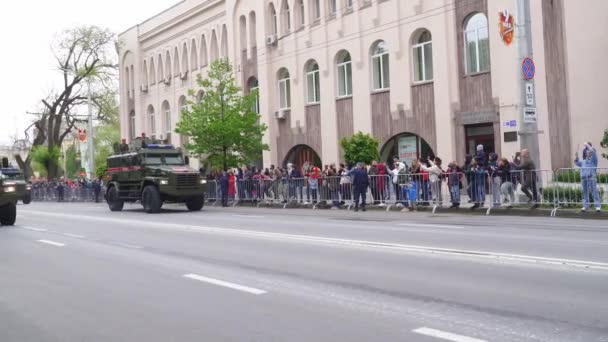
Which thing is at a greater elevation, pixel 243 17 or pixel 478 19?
pixel 243 17

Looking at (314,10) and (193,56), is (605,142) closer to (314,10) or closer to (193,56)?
(314,10)

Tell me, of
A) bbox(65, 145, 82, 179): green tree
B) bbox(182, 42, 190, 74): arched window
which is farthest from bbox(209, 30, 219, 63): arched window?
bbox(65, 145, 82, 179): green tree

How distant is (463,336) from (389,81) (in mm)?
25199

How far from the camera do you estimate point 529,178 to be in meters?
17.8

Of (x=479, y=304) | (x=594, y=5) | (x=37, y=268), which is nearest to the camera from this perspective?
(x=479, y=304)

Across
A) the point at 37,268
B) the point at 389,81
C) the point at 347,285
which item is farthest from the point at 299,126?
the point at 347,285

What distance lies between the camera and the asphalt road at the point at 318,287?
5.73 meters

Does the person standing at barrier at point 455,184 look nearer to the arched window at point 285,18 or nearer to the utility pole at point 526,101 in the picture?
the utility pole at point 526,101

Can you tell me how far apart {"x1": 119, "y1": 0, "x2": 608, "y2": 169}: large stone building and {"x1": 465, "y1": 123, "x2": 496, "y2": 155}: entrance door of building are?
5 cm

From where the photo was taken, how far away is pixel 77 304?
721 centimetres

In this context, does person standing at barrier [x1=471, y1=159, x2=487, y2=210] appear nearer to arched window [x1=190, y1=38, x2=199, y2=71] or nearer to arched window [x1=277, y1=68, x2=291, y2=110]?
arched window [x1=277, y1=68, x2=291, y2=110]

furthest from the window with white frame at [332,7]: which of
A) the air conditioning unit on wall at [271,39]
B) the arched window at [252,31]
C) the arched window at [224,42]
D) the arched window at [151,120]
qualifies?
the arched window at [151,120]

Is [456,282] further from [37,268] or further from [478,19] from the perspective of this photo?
[478,19]

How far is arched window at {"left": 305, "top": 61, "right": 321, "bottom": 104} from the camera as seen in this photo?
34.6m
